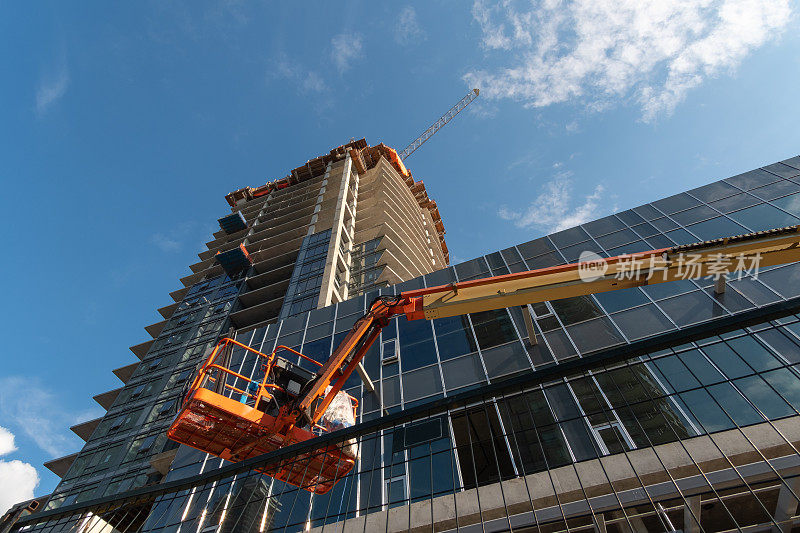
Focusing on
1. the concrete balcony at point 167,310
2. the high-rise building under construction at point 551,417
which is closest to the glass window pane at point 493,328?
the high-rise building under construction at point 551,417

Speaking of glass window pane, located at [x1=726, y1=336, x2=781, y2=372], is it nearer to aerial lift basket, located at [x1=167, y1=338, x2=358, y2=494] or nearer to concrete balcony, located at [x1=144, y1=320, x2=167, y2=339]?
aerial lift basket, located at [x1=167, y1=338, x2=358, y2=494]

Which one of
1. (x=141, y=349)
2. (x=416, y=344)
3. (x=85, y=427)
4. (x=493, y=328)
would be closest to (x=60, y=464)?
(x=85, y=427)

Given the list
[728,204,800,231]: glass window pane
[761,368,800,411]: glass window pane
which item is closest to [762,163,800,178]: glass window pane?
[728,204,800,231]: glass window pane

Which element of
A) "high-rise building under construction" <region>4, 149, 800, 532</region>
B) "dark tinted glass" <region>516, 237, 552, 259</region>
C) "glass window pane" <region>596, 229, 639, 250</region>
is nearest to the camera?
"high-rise building under construction" <region>4, 149, 800, 532</region>

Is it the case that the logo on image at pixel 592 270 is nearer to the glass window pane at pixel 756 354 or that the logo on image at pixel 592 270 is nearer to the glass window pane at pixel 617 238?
the glass window pane at pixel 756 354

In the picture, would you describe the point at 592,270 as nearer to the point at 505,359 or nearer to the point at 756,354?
the point at 756,354

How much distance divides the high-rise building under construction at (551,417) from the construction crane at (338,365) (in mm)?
1044

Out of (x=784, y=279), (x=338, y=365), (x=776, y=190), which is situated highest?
(x=776, y=190)

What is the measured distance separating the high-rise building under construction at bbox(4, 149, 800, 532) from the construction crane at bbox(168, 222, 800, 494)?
3.42 feet

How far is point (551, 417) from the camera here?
46.9ft

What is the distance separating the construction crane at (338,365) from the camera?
11.8 meters

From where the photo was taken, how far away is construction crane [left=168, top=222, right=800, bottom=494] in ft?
38.8

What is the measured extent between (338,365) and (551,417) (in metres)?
6.59

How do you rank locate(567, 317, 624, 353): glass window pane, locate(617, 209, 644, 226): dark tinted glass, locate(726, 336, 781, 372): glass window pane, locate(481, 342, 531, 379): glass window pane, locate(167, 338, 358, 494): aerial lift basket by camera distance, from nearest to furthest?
locate(167, 338, 358, 494): aerial lift basket, locate(726, 336, 781, 372): glass window pane, locate(567, 317, 624, 353): glass window pane, locate(481, 342, 531, 379): glass window pane, locate(617, 209, 644, 226): dark tinted glass
